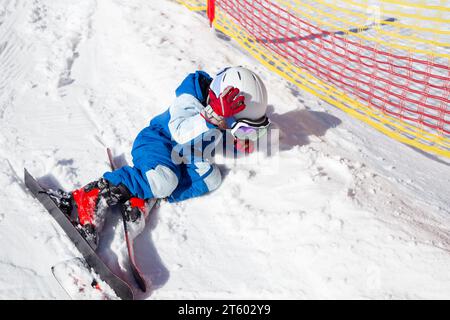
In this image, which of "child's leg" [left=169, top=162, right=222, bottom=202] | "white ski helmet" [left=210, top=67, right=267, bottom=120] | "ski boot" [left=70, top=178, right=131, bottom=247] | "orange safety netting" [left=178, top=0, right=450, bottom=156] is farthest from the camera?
"orange safety netting" [left=178, top=0, right=450, bottom=156]

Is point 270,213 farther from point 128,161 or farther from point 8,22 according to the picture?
point 8,22

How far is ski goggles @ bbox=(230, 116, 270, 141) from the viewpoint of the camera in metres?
3.44

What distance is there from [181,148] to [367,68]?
3.36 metres

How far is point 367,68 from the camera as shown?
5.96 metres

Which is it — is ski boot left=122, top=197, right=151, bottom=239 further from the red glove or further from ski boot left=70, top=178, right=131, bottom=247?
the red glove

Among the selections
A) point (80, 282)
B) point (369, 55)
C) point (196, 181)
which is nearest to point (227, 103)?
point (196, 181)

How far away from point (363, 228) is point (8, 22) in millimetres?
5141

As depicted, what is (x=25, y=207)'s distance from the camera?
11.1ft

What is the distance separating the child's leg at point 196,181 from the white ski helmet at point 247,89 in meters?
0.49

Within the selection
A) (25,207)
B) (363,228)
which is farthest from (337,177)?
(25,207)

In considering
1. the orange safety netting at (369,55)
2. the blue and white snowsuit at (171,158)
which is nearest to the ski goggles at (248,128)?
the blue and white snowsuit at (171,158)

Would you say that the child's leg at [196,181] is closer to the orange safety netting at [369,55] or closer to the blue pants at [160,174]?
the blue pants at [160,174]

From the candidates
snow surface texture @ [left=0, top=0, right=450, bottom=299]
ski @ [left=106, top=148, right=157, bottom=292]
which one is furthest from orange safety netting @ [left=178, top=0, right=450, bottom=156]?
ski @ [left=106, top=148, right=157, bottom=292]

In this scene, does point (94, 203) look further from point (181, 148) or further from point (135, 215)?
point (181, 148)
